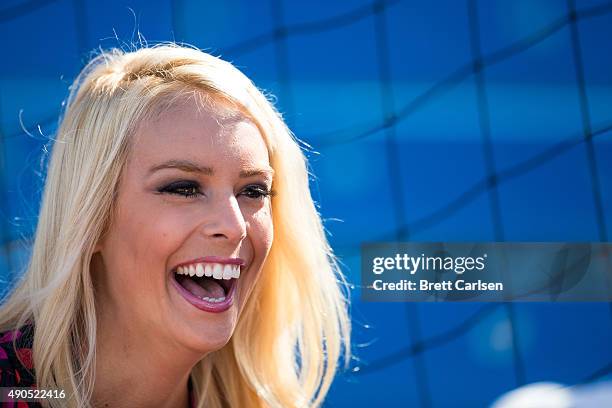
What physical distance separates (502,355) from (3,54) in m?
1.40

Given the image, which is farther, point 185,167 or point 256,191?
point 256,191

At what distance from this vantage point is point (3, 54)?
73.4 inches

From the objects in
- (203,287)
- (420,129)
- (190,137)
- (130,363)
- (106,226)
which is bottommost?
(130,363)

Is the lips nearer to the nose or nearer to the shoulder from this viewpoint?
the nose

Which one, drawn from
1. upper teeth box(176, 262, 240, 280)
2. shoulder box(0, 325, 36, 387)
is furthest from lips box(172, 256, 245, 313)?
shoulder box(0, 325, 36, 387)

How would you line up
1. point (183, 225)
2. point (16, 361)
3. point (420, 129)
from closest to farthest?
point (183, 225), point (16, 361), point (420, 129)

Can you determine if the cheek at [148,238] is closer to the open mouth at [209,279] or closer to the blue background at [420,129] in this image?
the open mouth at [209,279]

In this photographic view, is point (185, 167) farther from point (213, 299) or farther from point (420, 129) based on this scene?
point (420, 129)

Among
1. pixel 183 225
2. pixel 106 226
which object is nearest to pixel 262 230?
pixel 183 225

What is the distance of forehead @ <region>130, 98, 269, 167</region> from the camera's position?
1463mm

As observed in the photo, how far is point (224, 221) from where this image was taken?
1464 mm

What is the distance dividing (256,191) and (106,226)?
304 millimetres

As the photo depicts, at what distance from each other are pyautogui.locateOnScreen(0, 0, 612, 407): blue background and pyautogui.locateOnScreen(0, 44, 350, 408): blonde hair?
123mm

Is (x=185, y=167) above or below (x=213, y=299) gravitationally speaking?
above
